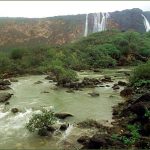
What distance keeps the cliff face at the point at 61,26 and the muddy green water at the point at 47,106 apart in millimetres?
60418

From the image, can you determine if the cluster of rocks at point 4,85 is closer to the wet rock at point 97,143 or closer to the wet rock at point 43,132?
the wet rock at point 43,132

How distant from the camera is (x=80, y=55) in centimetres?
6475

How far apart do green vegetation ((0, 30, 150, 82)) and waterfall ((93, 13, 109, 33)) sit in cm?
2992

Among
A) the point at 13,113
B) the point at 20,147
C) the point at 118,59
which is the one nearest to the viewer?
the point at 20,147

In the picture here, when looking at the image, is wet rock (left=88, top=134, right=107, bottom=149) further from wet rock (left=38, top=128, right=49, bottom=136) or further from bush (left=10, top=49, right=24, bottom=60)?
bush (left=10, top=49, right=24, bottom=60)

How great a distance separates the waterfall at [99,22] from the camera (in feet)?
361

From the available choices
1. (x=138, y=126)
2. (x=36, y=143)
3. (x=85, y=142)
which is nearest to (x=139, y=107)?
(x=138, y=126)

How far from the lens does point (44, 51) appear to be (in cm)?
6244

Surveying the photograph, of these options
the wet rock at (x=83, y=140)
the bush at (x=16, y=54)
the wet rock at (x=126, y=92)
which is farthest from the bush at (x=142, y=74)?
the bush at (x=16, y=54)

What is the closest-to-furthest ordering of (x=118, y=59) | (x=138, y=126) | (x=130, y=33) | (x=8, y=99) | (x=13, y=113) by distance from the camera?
(x=138, y=126) → (x=13, y=113) → (x=8, y=99) → (x=118, y=59) → (x=130, y=33)

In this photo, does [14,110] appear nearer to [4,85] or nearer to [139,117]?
[139,117]

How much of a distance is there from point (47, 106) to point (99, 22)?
277 ft

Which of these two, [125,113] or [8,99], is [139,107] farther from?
[8,99]

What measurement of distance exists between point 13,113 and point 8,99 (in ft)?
18.1
